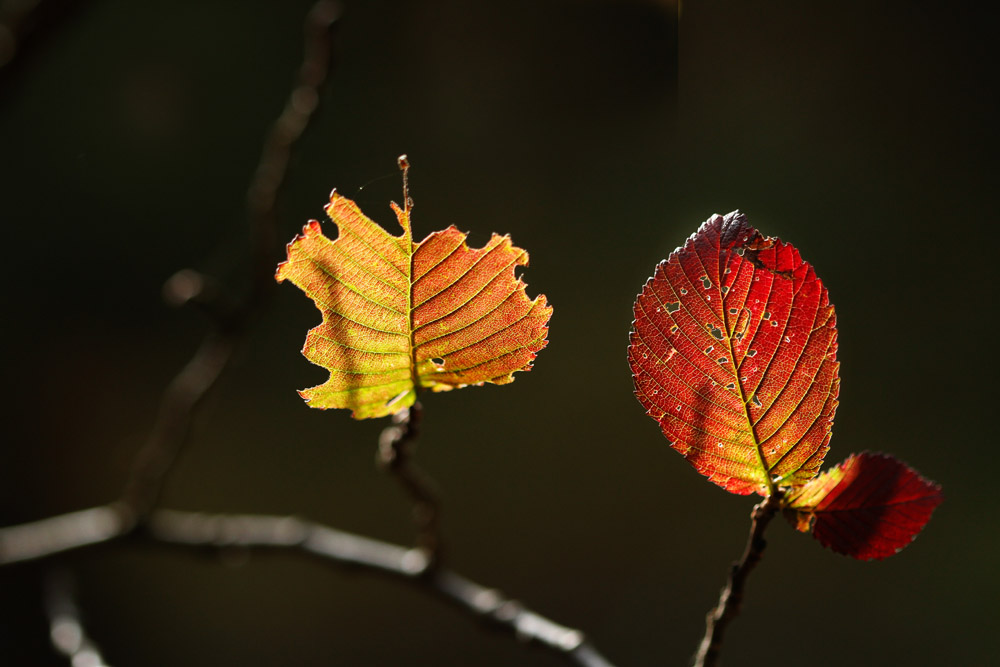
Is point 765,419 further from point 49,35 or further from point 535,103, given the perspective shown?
point 535,103

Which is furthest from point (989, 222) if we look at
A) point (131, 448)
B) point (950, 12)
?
point (131, 448)

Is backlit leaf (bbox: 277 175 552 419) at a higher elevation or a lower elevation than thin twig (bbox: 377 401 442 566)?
higher

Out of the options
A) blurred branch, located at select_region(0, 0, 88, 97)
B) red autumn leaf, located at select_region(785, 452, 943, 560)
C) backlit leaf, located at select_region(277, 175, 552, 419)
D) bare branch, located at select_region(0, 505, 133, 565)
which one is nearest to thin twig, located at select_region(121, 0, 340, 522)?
bare branch, located at select_region(0, 505, 133, 565)

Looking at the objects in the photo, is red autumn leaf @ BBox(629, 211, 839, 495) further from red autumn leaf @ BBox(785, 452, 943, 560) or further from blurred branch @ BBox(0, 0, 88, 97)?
blurred branch @ BBox(0, 0, 88, 97)

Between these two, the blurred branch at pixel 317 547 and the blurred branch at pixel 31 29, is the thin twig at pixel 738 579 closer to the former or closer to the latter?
the blurred branch at pixel 317 547

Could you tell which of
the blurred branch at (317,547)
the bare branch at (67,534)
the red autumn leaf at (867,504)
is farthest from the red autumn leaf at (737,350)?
the bare branch at (67,534)

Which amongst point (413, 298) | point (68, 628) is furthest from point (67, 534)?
point (413, 298)

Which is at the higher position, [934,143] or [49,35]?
[934,143]

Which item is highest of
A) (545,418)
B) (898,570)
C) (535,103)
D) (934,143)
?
(535,103)
